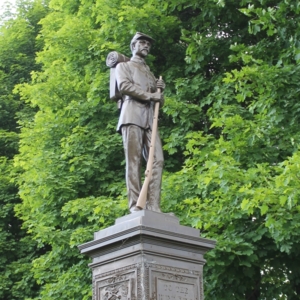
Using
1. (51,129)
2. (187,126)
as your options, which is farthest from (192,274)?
(51,129)

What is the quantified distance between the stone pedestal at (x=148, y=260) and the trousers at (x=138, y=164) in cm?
32

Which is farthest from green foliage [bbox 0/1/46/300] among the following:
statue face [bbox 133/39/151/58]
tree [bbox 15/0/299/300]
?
statue face [bbox 133/39/151/58]

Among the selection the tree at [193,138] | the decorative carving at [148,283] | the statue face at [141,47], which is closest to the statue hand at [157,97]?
the statue face at [141,47]

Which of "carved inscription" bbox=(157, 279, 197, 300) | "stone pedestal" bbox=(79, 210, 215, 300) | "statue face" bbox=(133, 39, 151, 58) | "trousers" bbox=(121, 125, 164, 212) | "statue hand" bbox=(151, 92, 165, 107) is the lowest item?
"carved inscription" bbox=(157, 279, 197, 300)

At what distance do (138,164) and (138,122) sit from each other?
1.65 feet

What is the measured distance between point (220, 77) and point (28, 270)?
6761 mm

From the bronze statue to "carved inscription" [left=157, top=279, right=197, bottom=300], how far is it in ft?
2.96

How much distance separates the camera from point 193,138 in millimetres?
12328

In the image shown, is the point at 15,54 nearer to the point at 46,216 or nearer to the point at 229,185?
the point at 46,216

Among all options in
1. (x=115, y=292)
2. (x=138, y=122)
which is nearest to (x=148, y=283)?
(x=115, y=292)

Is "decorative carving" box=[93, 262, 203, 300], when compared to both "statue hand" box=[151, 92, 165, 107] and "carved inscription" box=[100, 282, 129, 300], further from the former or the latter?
"statue hand" box=[151, 92, 165, 107]

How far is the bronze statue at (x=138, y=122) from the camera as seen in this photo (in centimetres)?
761

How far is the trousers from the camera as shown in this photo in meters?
7.55

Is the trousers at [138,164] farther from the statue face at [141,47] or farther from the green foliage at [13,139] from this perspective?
the green foliage at [13,139]
